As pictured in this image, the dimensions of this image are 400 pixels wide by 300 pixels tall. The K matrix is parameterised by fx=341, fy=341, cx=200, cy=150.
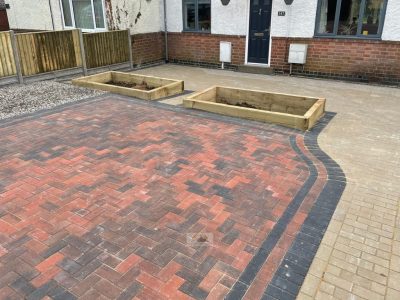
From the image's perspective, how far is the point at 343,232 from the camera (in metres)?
3.80

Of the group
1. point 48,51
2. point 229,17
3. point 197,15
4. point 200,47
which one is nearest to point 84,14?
point 48,51

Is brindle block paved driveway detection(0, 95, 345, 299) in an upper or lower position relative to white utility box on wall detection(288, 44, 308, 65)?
lower

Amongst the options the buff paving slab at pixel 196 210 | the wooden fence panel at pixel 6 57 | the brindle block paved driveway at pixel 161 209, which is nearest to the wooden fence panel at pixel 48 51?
the wooden fence panel at pixel 6 57

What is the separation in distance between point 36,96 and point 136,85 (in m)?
2.77

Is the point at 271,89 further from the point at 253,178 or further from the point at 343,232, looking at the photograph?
the point at 343,232

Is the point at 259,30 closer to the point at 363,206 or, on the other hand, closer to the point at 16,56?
the point at 16,56

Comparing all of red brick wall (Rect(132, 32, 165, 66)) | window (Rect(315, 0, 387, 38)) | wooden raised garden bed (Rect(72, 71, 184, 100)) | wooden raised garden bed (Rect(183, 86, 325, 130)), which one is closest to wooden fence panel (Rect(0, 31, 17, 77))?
wooden raised garden bed (Rect(72, 71, 184, 100))

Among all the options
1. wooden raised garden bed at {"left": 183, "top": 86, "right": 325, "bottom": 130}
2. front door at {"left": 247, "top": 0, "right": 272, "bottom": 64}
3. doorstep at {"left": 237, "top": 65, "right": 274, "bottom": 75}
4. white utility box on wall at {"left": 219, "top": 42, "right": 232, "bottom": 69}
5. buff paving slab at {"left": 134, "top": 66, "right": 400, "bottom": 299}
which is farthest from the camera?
white utility box on wall at {"left": 219, "top": 42, "right": 232, "bottom": 69}

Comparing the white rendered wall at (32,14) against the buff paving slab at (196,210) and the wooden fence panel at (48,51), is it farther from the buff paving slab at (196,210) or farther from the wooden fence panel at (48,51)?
the buff paving slab at (196,210)

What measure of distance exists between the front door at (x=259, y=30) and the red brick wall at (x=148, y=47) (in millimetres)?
4032

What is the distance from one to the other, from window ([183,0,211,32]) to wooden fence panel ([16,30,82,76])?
4.74 m

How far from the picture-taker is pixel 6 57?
966 cm

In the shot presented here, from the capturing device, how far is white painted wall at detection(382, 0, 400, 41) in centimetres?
980

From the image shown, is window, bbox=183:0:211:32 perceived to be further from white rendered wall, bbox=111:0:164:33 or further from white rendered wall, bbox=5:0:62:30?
white rendered wall, bbox=5:0:62:30
